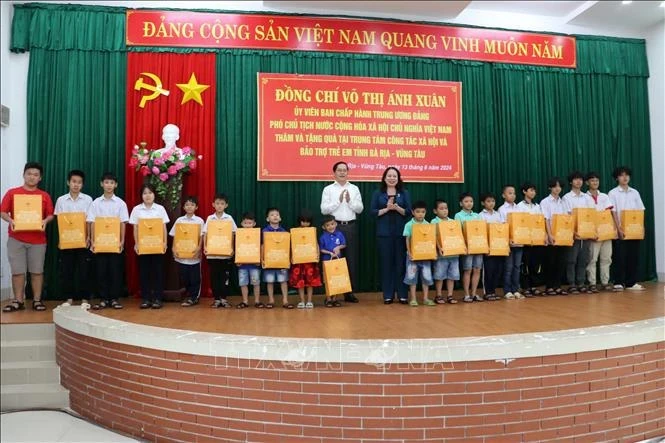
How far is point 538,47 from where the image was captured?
5809 mm

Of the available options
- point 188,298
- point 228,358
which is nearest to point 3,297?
point 188,298

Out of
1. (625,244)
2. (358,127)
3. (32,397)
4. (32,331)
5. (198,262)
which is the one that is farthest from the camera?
(358,127)

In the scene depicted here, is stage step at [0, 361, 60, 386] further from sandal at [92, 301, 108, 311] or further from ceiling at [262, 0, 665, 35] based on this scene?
ceiling at [262, 0, 665, 35]

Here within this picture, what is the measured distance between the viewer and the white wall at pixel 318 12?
473cm

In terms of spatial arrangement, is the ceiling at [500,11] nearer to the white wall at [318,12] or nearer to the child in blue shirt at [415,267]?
the white wall at [318,12]

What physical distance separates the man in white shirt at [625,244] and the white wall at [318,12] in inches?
52.1

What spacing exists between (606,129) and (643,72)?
967mm

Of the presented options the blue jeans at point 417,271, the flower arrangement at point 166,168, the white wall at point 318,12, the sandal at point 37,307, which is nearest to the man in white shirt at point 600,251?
the white wall at point 318,12

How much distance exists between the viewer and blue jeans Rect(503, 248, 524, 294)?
14.7 feet

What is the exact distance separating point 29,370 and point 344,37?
14.6ft

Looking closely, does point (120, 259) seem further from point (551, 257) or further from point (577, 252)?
point (577, 252)

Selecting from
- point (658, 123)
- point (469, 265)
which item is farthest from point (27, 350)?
point (658, 123)

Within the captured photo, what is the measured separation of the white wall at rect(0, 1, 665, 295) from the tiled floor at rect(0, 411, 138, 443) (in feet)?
6.99

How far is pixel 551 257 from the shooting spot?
188 inches
